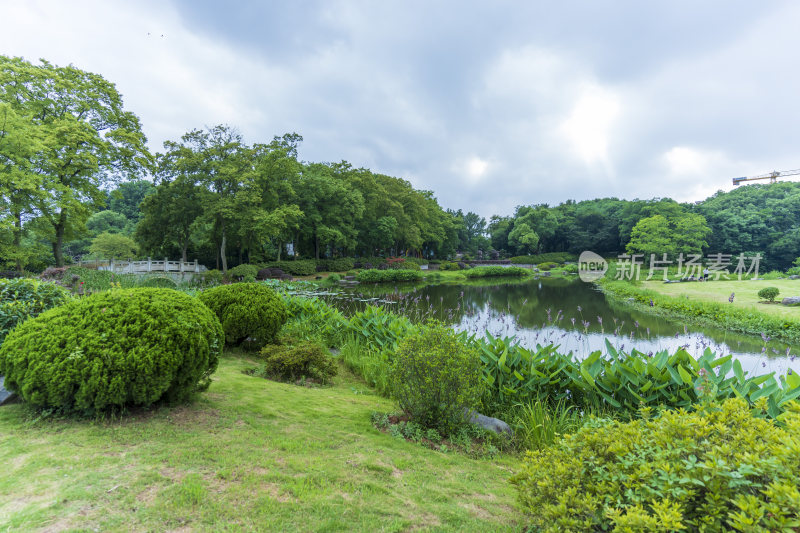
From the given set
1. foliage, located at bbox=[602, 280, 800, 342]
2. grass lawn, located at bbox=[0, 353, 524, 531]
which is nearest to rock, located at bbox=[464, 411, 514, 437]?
grass lawn, located at bbox=[0, 353, 524, 531]

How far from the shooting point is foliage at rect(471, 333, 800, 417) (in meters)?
2.99

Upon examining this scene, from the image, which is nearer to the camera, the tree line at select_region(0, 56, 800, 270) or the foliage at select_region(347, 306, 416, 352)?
the foliage at select_region(347, 306, 416, 352)

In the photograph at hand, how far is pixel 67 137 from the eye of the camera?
1418 centimetres

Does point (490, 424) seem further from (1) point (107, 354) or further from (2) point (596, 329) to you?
(2) point (596, 329)

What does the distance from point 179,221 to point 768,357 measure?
26583 millimetres

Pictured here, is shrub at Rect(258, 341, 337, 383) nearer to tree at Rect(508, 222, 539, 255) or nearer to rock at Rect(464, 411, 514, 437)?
rock at Rect(464, 411, 514, 437)

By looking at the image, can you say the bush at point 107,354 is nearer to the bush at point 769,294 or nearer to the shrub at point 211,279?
the shrub at point 211,279

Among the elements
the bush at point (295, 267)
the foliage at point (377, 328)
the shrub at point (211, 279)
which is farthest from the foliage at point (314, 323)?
the bush at point (295, 267)

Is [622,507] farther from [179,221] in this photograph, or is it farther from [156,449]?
[179,221]

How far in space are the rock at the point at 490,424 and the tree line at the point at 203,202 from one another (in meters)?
15.8

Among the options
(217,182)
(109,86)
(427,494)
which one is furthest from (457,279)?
(427,494)

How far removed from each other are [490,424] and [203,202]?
→ 70.6 ft

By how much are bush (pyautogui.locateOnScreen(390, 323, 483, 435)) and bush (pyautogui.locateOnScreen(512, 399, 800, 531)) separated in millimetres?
1176

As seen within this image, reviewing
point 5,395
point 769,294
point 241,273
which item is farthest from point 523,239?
point 5,395
